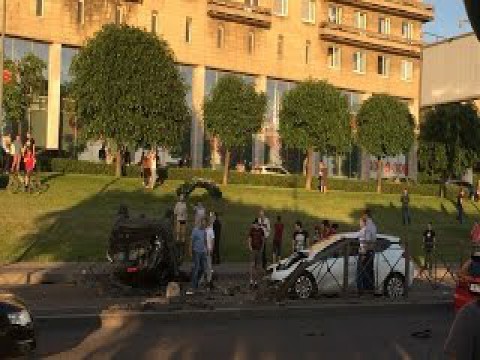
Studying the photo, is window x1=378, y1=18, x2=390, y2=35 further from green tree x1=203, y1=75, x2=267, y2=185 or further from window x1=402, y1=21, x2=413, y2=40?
green tree x1=203, y1=75, x2=267, y2=185

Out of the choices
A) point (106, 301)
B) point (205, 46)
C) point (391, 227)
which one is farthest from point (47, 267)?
point (205, 46)

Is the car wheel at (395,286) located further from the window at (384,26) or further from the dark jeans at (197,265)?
the window at (384,26)

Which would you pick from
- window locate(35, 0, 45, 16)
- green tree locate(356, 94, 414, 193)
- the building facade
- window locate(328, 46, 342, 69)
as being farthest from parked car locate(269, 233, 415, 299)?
window locate(328, 46, 342, 69)

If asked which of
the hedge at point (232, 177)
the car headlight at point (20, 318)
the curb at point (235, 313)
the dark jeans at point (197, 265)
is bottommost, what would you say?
the curb at point (235, 313)

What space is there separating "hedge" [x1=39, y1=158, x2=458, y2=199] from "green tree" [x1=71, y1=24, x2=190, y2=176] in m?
2.02

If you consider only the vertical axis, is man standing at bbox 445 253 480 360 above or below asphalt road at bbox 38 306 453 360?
above

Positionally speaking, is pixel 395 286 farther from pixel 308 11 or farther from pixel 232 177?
pixel 308 11

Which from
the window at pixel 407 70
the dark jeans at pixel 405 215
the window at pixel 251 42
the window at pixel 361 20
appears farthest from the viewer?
the window at pixel 407 70

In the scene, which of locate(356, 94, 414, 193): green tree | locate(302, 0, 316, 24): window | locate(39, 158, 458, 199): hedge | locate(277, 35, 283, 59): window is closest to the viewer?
locate(39, 158, 458, 199): hedge

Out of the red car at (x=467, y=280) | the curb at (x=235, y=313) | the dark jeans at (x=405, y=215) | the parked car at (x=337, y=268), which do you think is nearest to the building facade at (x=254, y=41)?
the dark jeans at (x=405, y=215)

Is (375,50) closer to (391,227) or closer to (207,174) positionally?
(207,174)

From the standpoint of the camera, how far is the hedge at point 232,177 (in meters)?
42.8

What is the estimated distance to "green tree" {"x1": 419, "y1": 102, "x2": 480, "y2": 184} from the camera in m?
57.8

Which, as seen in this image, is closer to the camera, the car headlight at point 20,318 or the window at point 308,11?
the car headlight at point 20,318
